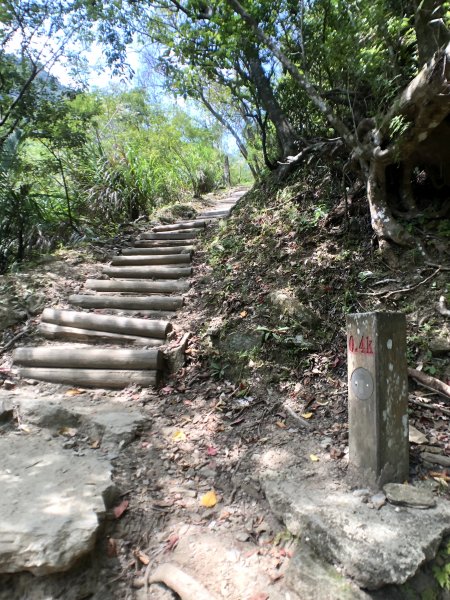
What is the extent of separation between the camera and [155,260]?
5.96 m

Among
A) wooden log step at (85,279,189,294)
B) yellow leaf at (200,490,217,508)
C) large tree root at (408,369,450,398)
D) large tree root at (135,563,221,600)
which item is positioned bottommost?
A: large tree root at (135,563,221,600)

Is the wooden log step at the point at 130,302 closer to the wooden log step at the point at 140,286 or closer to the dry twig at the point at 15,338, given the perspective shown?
the wooden log step at the point at 140,286

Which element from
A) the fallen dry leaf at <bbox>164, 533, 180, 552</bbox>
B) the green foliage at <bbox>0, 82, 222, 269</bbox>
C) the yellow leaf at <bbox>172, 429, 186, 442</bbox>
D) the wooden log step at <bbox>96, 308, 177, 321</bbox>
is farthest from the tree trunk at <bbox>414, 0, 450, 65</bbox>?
the green foliage at <bbox>0, 82, 222, 269</bbox>

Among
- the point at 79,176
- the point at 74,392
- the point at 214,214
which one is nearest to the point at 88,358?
the point at 74,392

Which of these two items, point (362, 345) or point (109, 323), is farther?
point (109, 323)

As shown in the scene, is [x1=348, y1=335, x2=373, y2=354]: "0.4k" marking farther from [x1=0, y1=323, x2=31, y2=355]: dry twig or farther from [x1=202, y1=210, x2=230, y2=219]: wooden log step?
[x1=202, y1=210, x2=230, y2=219]: wooden log step

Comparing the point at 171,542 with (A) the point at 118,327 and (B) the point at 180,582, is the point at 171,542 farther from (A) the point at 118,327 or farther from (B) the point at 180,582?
(A) the point at 118,327

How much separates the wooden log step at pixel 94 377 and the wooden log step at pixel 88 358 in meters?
0.07

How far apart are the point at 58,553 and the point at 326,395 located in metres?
2.10

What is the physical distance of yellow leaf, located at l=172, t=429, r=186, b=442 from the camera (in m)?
2.97

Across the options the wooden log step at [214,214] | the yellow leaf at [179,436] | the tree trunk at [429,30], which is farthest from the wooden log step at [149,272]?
the tree trunk at [429,30]

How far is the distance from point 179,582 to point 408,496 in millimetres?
1314

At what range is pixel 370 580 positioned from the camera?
1.71m

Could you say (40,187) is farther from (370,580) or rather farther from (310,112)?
(370,580)
